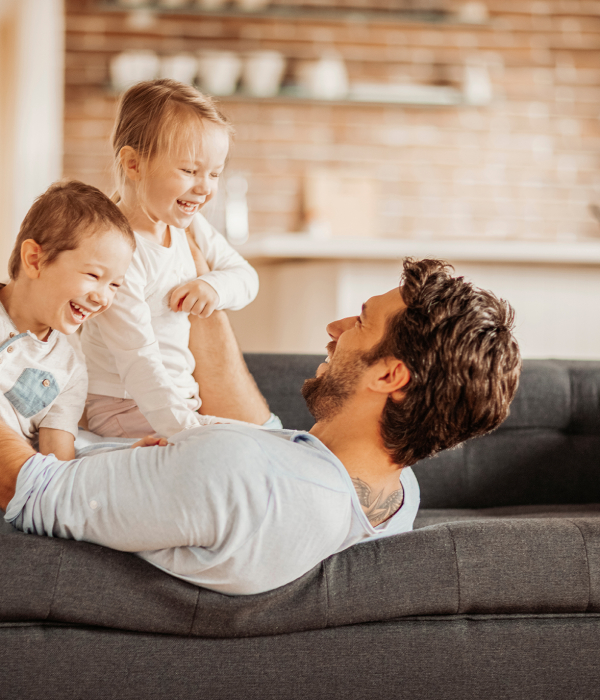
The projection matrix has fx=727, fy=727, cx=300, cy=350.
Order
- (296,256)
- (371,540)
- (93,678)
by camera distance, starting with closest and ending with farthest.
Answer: (93,678), (371,540), (296,256)

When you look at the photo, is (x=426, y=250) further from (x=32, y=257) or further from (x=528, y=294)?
(x=32, y=257)

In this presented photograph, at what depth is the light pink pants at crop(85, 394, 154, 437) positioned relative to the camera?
1.36m

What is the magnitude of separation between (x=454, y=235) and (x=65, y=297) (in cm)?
363

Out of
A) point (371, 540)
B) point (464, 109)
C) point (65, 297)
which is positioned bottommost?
point (371, 540)

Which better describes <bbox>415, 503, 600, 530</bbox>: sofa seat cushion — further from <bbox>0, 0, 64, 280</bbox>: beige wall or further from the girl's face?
<bbox>0, 0, 64, 280</bbox>: beige wall

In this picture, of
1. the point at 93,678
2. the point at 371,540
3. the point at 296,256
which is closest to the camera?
the point at 93,678

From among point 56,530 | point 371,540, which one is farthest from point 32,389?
point 371,540

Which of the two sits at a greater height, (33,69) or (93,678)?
(33,69)

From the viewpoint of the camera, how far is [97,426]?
1.39 meters

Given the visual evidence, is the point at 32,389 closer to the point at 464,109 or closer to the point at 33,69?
the point at 33,69

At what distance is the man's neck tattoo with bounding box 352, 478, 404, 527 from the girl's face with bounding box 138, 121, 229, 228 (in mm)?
575

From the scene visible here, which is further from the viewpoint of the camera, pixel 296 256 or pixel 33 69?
pixel 33 69

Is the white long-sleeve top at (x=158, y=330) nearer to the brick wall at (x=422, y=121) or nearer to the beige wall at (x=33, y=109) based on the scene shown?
the beige wall at (x=33, y=109)

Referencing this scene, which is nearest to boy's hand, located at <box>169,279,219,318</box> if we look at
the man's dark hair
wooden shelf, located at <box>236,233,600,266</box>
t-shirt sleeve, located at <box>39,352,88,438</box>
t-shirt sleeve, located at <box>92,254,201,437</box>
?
t-shirt sleeve, located at <box>92,254,201,437</box>
